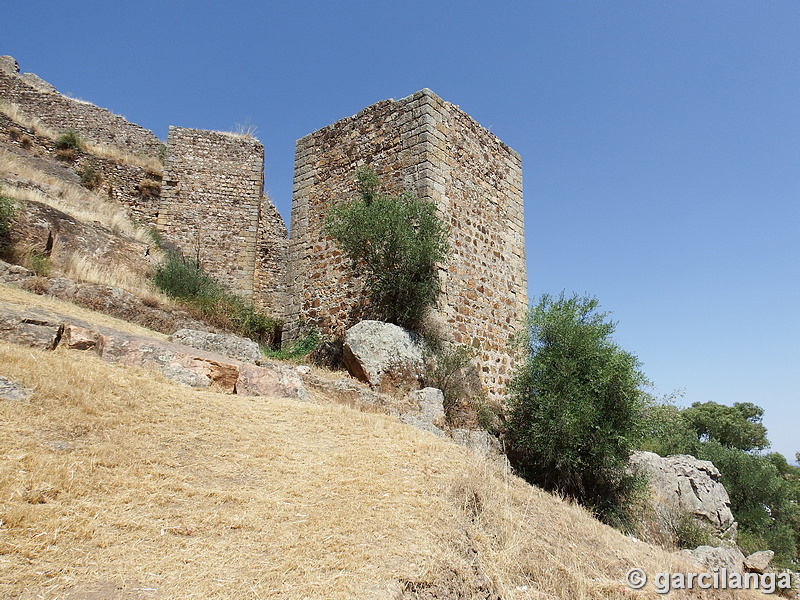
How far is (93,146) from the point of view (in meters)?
19.9

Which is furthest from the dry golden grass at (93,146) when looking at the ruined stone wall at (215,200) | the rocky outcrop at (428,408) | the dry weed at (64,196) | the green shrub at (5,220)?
the rocky outcrop at (428,408)

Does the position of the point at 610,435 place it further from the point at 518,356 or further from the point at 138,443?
the point at 138,443

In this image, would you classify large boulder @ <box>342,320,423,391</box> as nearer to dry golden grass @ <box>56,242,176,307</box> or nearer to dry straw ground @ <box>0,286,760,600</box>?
dry straw ground @ <box>0,286,760,600</box>

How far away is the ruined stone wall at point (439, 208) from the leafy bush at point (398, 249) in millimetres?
440

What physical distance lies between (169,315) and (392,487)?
22.4 ft

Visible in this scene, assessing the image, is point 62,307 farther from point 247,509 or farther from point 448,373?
point 448,373

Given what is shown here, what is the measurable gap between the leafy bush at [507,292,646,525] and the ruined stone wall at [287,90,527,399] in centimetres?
142

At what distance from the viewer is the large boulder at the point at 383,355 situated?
936cm

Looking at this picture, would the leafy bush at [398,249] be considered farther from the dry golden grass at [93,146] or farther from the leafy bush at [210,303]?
the dry golden grass at [93,146]

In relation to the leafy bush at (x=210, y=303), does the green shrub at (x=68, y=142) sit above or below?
above

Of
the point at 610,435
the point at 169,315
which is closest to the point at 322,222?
the point at 169,315

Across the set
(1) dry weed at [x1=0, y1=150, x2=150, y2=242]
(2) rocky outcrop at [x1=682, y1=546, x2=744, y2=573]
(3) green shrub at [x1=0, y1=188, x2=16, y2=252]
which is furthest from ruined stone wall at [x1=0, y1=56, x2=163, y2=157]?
(2) rocky outcrop at [x1=682, y1=546, x2=744, y2=573]

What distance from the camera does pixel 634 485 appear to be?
9992mm

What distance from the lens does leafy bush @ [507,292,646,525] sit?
30.6 feet
